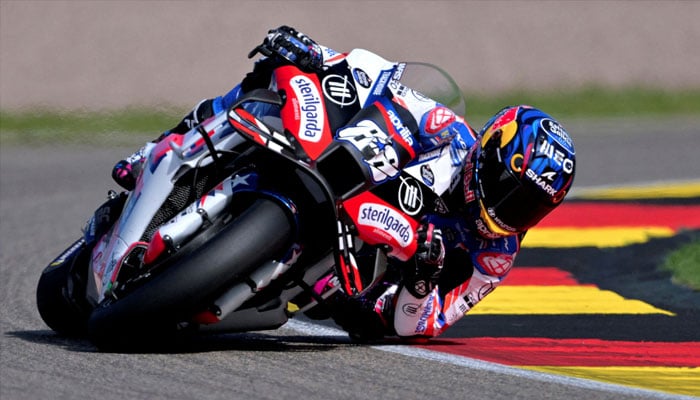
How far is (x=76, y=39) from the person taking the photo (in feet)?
48.4

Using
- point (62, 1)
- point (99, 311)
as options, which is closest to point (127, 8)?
point (62, 1)

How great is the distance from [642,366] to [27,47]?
10.0 meters

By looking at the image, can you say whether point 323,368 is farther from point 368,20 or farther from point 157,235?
point 368,20

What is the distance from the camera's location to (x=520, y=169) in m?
5.55

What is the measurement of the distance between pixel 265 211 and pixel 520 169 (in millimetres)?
1165

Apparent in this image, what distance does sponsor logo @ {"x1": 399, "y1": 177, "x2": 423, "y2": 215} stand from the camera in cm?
555

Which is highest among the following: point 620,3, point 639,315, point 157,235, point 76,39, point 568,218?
point 620,3

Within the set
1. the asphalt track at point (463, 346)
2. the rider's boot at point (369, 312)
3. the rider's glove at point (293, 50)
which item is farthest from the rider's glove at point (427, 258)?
the rider's glove at point (293, 50)

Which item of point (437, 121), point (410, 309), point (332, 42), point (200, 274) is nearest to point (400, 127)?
point (437, 121)

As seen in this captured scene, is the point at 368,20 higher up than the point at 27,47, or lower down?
higher up

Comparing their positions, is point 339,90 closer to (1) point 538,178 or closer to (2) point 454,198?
(2) point 454,198

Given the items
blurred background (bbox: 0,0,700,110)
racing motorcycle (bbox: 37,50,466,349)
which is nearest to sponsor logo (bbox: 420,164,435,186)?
racing motorcycle (bbox: 37,50,466,349)

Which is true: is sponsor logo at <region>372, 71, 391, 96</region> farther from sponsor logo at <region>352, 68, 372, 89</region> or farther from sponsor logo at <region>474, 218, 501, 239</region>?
sponsor logo at <region>474, 218, 501, 239</region>

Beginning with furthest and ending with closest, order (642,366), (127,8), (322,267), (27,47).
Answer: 1. (127,8)
2. (27,47)
3. (642,366)
4. (322,267)
